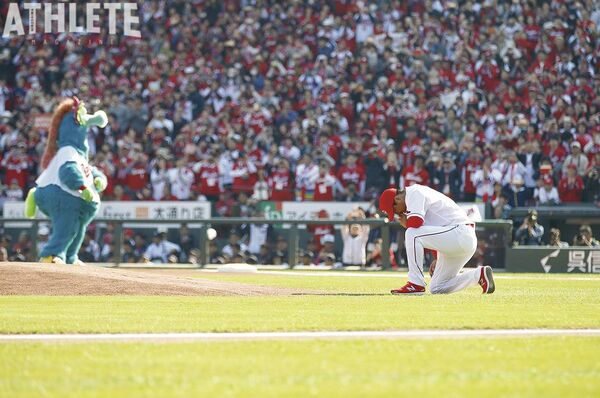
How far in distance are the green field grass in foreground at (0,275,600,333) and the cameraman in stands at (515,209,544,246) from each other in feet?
24.8

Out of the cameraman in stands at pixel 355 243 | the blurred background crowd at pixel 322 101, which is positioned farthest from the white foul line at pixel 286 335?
the blurred background crowd at pixel 322 101

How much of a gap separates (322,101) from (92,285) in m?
14.1

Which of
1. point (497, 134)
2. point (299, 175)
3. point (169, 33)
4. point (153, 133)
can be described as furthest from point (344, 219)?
point (169, 33)

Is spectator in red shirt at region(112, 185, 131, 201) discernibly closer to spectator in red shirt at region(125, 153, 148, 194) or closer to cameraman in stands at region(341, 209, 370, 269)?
spectator in red shirt at region(125, 153, 148, 194)

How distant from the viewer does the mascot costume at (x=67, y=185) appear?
1487 cm

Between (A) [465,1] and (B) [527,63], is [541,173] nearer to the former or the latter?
(B) [527,63]

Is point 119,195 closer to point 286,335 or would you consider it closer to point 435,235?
point 435,235

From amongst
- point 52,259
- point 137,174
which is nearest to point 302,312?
point 52,259

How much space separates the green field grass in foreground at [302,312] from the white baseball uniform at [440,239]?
Result: 247 millimetres

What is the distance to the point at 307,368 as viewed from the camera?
19.7ft

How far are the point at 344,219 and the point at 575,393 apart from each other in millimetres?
16348

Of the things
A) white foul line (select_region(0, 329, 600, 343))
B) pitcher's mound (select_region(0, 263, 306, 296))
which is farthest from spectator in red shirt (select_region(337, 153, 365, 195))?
white foul line (select_region(0, 329, 600, 343))

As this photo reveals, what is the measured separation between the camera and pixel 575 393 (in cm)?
528

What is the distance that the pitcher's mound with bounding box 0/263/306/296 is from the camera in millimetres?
11672
